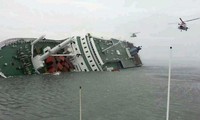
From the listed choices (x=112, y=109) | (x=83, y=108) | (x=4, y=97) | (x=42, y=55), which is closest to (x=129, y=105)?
(x=112, y=109)

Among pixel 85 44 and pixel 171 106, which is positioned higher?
pixel 85 44

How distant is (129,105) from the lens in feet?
145

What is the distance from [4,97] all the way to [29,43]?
44.4 metres

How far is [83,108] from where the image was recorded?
4119 centimetres

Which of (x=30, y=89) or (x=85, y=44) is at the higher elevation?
(x=85, y=44)

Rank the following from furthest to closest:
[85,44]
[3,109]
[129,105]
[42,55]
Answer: [85,44], [42,55], [129,105], [3,109]

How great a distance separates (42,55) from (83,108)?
5326 centimetres

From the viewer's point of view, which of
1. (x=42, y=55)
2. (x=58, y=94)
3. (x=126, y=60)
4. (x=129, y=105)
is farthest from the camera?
(x=126, y=60)

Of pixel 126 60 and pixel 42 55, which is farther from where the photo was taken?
pixel 126 60

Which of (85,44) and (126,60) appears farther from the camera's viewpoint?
(126,60)

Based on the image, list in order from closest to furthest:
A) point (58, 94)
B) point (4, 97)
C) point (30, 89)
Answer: point (4, 97), point (58, 94), point (30, 89)

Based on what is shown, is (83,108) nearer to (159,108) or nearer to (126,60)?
(159,108)

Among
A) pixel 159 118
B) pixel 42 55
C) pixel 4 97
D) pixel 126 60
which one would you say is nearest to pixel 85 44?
pixel 42 55

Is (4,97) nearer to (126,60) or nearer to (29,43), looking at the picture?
(29,43)
